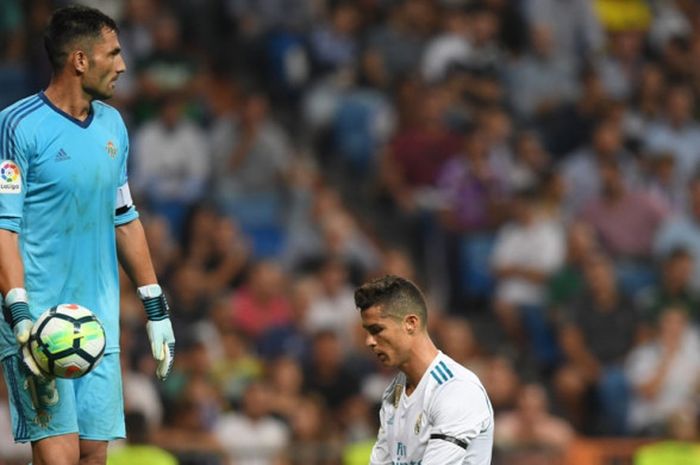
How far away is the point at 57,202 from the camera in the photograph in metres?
7.11

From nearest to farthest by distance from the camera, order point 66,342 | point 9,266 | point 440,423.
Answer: point 66,342 → point 9,266 → point 440,423

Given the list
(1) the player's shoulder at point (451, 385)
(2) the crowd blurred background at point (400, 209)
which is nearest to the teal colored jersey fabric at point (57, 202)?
(1) the player's shoulder at point (451, 385)

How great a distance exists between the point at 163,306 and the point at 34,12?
956 cm

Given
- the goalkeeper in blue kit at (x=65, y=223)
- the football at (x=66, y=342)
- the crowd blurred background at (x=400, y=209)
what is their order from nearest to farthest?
the football at (x=66, y=342)
the goalkeeper in blue kit at (x=65, y=223)
the crowd blurred background at (x=400, y=209)

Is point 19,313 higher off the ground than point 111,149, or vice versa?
point 111,149

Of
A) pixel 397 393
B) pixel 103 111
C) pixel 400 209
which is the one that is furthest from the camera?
pixel 400 209

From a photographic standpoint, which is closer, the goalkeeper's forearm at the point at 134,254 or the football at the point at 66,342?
the football at the point at 66,342

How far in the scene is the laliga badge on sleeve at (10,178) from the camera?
22.8 ft

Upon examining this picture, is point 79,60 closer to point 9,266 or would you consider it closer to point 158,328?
point 9,266

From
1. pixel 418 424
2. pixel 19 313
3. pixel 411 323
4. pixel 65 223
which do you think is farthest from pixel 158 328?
pixel 418 424

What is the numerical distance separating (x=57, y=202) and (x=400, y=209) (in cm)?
913

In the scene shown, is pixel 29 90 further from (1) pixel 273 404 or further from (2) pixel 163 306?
(2) pixel 163 306

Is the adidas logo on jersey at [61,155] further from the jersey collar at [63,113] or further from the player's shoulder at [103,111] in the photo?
the player's shoulder at [103,111]

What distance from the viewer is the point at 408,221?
16.1m
